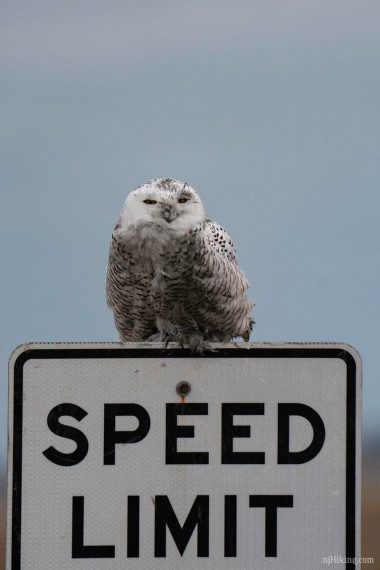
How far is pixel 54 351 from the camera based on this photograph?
8.88 feet

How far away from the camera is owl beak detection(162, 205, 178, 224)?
14.0 feet

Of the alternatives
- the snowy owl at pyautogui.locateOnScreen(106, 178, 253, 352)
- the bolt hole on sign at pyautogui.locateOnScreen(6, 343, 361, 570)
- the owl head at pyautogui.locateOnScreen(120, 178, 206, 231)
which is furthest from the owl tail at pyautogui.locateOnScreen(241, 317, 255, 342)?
the bolt hole on sign at pyautogui.locateOnScreen(6, 343, 361, 570)

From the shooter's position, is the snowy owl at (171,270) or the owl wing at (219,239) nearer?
the snowy owl at (171,270)

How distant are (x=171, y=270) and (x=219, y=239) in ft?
1.57

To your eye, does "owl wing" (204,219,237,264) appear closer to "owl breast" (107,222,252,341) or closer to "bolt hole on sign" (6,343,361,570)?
"owl breast" (107,222,252,341)

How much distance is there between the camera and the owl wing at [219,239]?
468cm

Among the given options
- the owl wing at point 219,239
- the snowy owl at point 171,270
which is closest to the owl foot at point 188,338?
the snowy owl at point 171,270

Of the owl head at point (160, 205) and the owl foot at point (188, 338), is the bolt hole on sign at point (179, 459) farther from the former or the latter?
the owl head at point (160, 205)

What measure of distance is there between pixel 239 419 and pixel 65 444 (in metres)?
0.44

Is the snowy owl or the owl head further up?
the owl head

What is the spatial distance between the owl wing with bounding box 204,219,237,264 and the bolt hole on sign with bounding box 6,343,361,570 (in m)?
1.92

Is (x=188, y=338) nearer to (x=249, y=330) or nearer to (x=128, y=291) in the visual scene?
(x=128, y=291)

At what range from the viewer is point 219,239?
15.8 ft

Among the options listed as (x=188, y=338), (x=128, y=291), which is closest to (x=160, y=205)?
(x=128, y=291)
